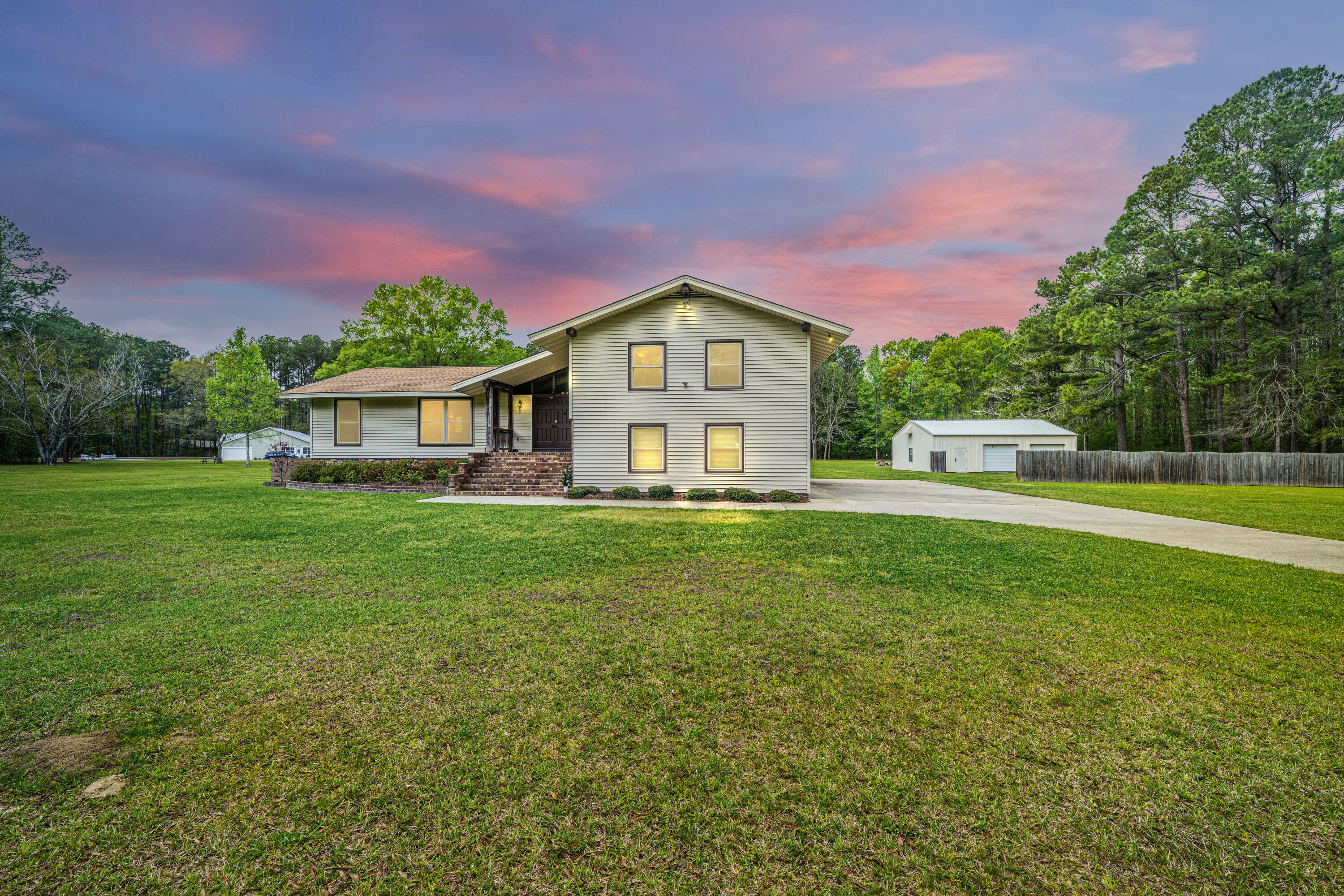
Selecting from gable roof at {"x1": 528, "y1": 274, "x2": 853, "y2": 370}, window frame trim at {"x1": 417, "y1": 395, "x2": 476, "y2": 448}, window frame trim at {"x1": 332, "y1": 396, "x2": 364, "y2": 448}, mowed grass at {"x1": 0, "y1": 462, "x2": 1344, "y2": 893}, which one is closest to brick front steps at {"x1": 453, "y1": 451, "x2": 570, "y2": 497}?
window frame trim at {"x1": 417, "y1": 395, "x2": 476, "y2": 448}

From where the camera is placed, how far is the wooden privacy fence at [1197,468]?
19.1m

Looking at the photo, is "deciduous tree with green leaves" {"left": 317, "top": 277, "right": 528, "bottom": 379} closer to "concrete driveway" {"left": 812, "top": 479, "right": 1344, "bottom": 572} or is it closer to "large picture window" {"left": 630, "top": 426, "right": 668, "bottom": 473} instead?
"large picture window" {"left": 630, "top": 426, "right": 668, "bottom": 473}

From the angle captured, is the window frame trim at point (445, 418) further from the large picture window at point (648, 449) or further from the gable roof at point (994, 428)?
the gable roof at point (994, 428)

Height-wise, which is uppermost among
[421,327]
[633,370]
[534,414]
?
[421,327]

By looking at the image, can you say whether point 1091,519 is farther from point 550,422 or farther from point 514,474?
point 550,422

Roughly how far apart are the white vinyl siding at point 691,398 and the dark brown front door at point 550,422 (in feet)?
11.2

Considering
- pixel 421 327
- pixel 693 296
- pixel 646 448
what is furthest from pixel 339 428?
pixel 421 327

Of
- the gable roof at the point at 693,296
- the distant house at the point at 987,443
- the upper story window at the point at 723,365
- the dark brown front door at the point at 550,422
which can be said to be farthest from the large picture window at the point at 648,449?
the distant house at the point at 987,443

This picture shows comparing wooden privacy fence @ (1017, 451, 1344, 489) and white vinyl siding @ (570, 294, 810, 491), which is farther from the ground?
white vinyl siding @ (570, 294, 810, 491)

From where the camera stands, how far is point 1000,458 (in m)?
30.5

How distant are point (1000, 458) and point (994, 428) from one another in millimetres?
1933

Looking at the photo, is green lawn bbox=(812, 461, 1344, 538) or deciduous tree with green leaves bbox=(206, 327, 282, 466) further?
deciduous tree with green leaves bbox=(206, 327, 282, 466)

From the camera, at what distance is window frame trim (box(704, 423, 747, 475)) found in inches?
559

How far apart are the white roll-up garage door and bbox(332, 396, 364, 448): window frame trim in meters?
33.7
